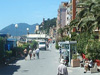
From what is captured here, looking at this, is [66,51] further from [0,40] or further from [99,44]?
Result: [0,40]

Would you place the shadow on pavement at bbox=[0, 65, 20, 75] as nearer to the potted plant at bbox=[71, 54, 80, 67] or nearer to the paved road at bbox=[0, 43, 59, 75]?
the paved road at bbox=[0, 43, 59, 75]

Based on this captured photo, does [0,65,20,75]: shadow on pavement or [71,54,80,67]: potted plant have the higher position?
[71,54,80,67]: potted plant

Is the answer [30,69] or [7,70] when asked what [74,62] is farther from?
[7,70]

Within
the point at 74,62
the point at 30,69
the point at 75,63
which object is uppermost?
the point at 74,62

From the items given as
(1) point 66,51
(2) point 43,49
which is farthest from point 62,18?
(1) point 66,51

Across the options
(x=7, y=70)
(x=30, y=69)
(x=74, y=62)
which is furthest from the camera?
(x=74, y=62)

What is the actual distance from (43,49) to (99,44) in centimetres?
4483

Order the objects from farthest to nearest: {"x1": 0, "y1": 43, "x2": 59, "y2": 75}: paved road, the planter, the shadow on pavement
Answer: the planter < {"x1": 0, "y1": 43, "x2": 59, "y2": 75}: paved road < the shadow on pavement

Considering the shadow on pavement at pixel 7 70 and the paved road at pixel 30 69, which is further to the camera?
the paved road at pixel 30 69

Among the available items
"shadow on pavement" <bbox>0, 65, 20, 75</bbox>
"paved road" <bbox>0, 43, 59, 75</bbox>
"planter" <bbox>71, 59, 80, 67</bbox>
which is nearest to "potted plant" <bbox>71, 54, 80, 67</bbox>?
"planter" <bbox>71, 59, 80, 67</bbox>

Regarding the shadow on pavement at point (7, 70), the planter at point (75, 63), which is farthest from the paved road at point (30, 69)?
the planter at point (75, 63)

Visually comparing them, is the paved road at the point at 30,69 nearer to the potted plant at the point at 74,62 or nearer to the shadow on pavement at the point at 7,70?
the shadow on pavement at the point at 7,70

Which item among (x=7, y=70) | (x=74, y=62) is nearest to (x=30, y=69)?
(x=7, y=70)

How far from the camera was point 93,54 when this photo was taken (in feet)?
91.9
